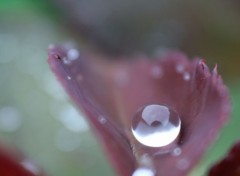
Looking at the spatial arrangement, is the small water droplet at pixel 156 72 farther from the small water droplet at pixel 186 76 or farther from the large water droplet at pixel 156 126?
the large water droplet at pixel 156 126

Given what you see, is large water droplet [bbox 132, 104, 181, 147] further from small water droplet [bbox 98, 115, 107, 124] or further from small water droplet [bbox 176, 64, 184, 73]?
small water droplet [bbox 176, 64, 184, 73]

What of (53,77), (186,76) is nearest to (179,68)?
(186,76)

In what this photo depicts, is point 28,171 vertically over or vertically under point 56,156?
under

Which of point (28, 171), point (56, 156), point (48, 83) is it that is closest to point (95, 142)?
point (56, 156)

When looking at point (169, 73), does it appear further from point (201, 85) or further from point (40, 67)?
point (40, 67)

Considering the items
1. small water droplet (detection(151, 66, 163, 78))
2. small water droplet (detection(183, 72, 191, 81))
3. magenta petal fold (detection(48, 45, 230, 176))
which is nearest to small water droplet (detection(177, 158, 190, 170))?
magenta petal fold (detection(48, 45, 230, 176))
